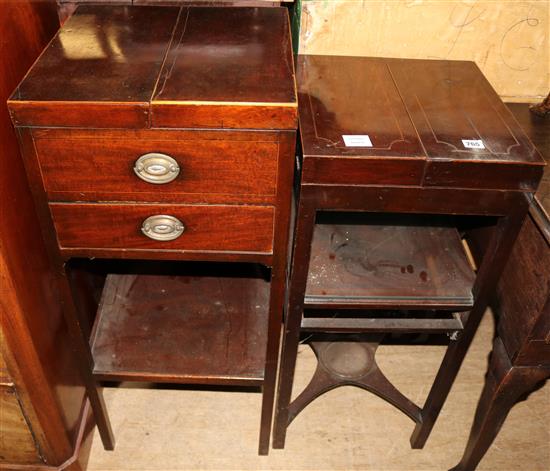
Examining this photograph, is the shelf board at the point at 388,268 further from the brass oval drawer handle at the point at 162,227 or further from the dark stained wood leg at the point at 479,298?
the brass oval drawer handle at the point at 162,227

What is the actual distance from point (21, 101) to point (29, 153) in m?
0.09

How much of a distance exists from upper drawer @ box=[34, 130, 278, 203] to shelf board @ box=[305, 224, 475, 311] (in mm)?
304

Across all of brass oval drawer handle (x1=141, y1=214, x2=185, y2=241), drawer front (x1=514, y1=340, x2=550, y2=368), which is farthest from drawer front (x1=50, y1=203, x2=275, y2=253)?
drawer front (x1=514, y1=340, x2=550, y2=368)

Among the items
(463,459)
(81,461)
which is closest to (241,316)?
(81,461)

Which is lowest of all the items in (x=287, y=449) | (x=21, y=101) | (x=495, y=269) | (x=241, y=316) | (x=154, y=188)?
(x=287, y=449)

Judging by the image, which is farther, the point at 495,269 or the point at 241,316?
the point at 241,316

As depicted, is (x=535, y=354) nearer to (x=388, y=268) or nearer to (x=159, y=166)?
(x=388, y=268)

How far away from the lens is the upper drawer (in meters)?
0.96

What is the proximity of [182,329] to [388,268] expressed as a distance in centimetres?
51

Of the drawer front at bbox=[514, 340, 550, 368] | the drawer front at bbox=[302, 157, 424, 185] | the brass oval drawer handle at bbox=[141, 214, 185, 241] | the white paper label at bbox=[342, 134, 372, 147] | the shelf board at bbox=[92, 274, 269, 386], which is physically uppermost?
the white paper label at bbox=[342, 134, 372, 147]

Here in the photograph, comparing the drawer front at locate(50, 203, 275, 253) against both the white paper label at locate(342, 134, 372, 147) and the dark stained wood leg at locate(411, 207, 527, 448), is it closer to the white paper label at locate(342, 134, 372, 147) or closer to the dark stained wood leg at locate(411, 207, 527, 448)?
the white paper label at locate(342, 134, 372, 147)

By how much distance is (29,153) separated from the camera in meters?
0.96

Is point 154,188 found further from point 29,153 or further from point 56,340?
point 56,340

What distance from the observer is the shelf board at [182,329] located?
137 cm
